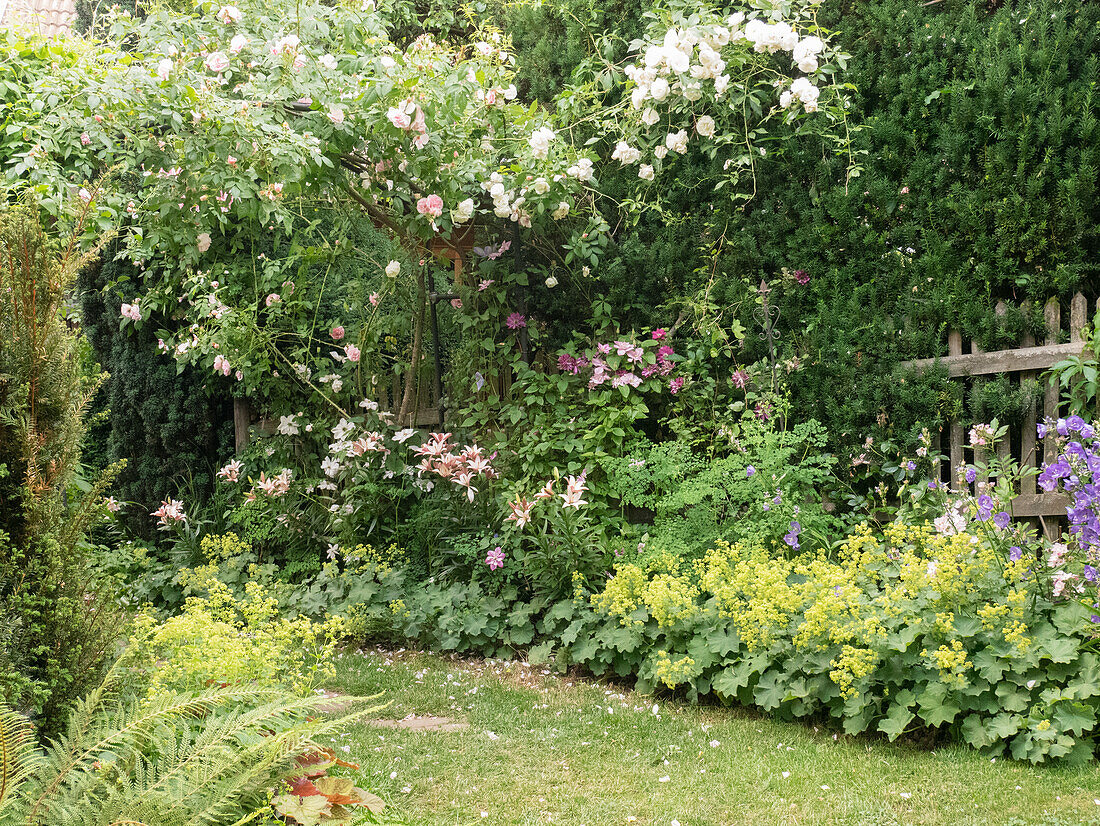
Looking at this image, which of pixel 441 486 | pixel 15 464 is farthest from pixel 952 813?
pixel 441 486

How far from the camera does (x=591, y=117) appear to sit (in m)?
4.62

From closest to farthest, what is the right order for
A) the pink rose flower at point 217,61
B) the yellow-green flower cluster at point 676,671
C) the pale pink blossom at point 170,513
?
the yellow-green flower cluster at point 676,671 → the pink rose flower at point 217,61 → the pale pink blossom at point 170,513

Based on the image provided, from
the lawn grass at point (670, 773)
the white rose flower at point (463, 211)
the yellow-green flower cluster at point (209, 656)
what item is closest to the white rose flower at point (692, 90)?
the white rose flower at point (463, 211)

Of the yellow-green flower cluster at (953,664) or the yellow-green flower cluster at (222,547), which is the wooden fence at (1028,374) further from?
the yellow-green flower cluster at (222,547)

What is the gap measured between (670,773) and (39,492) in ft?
6.95

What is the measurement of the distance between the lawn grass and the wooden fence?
142cm

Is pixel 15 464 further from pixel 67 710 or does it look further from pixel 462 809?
pixel 462 809

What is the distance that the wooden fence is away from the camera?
368cm

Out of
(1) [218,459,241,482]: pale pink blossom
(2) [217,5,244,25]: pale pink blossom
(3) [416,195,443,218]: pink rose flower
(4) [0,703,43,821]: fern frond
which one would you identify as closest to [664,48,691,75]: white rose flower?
(3) [416,195,443,218]: pink rose flower

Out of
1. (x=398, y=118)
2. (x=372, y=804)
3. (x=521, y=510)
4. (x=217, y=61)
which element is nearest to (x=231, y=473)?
(x=521, y=510)

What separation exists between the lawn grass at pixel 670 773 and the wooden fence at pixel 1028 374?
1421mm

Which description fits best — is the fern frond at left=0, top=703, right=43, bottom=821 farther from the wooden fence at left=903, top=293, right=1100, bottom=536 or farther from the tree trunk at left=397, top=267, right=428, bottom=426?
the tree trunk at left=397, top=267, right=428, bottom=426

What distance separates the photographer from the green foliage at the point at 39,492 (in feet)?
6.24

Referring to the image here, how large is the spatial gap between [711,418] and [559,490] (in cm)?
96
